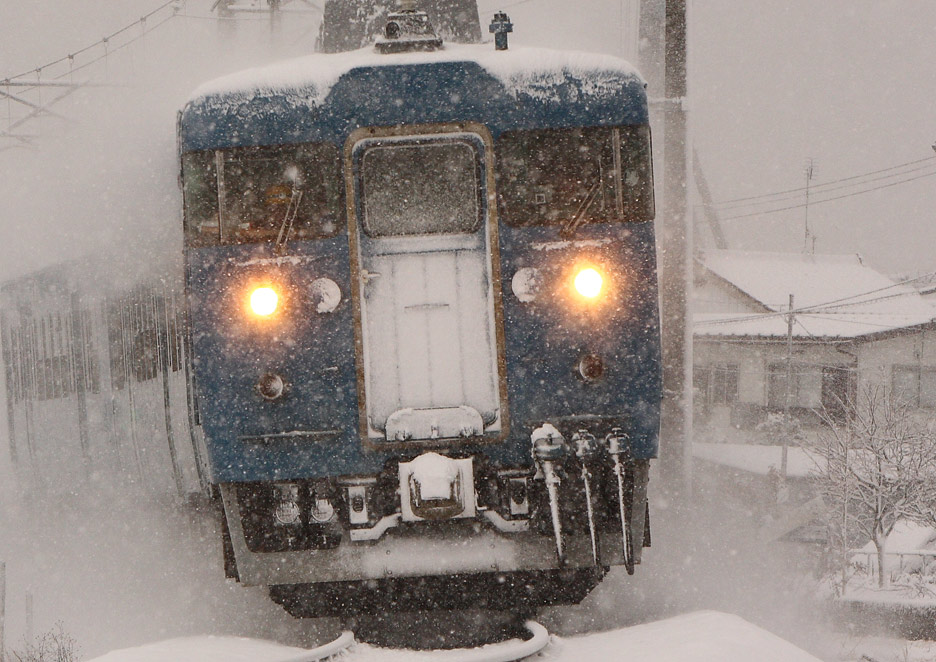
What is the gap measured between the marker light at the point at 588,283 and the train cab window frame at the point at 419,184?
0.57 meters

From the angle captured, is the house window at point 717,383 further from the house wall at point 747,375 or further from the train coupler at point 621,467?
the train coupler at point 621,467

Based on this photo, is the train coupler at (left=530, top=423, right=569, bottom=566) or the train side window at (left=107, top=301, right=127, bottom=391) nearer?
the train coupler at (left=530, top=423, right=569, bottom=566)

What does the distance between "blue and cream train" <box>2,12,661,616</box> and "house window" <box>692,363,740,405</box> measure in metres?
23.3

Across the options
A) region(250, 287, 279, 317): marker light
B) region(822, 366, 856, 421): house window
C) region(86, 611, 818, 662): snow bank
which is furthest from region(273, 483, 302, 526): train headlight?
region(822, 366, 856, 421): house window

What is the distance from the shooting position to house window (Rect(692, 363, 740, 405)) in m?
27.2

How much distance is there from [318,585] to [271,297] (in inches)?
65.0

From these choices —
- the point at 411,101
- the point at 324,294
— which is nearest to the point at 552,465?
the point at 324,294

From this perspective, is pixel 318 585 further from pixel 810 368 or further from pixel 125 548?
pixel 810 368

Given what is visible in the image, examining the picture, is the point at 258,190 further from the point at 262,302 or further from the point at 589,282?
the point at 589,282

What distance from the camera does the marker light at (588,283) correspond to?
15.4ft

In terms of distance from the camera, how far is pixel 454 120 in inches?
186

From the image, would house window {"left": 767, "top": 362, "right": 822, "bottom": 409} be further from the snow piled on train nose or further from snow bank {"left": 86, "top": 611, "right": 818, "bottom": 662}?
the snow piled on train nose

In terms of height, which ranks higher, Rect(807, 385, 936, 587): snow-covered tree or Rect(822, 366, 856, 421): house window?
Rect(822, 366, 856, 421): house window

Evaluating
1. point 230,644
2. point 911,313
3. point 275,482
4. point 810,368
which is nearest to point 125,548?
point 230,644
